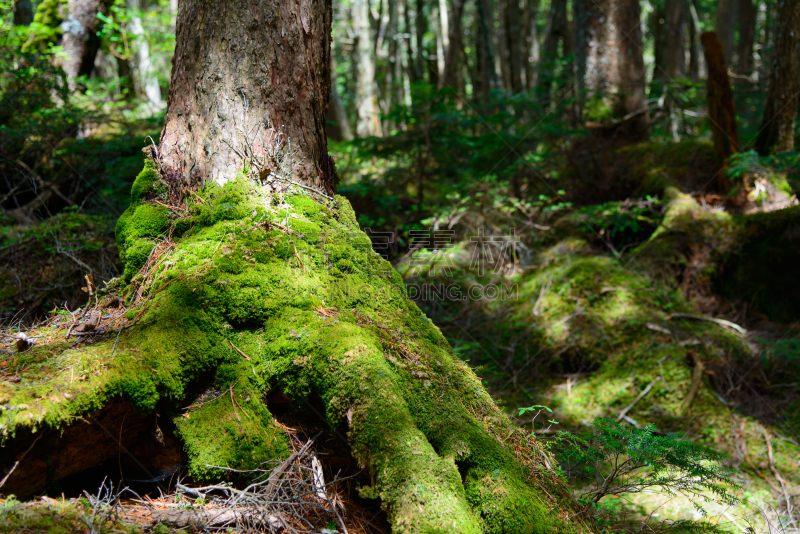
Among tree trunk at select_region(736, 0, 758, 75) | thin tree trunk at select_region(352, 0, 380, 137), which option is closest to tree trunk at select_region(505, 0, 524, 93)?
thin tree trunk at select_region(352, 0, 380, 137)

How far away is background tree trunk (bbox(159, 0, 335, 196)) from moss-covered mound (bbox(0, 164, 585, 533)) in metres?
0.25

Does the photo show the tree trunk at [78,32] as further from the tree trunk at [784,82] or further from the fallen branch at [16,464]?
the tree trunk at [784,82]

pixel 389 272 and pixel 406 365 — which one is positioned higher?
pixel 389 272

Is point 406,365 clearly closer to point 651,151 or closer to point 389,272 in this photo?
point 389,272

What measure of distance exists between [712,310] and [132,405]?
6457mm

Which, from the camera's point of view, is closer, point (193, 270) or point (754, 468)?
point (193, 270)

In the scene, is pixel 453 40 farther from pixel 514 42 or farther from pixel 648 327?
pixel 648 327

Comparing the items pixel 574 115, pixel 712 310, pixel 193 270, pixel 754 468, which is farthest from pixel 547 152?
pixel 193 270

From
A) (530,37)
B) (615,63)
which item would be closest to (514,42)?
(530,37)

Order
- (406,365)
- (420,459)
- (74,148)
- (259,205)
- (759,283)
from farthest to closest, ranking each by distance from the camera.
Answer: (74,148) < (759,283) < (259,205) < (406,365) < (420,459)

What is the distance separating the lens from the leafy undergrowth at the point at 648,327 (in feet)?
14.5

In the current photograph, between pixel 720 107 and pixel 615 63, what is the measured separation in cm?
207

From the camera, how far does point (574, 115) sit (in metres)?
8.54

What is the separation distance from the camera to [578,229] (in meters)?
6.86
